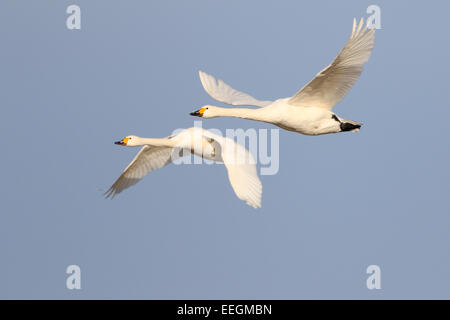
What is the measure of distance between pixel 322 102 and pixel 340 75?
26.4 inches

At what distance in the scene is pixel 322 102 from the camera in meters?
18.1

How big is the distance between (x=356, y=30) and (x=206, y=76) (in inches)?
145

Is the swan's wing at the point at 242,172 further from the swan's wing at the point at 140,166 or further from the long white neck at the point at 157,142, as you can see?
the swan's wing at the point at 140,166

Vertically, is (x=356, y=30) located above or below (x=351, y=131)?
above

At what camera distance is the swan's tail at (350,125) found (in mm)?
18250

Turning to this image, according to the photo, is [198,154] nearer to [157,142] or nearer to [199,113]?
[199,113]

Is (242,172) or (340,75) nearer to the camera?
(242,172)

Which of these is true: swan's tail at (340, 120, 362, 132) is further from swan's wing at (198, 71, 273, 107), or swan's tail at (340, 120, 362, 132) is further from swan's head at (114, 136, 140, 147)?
swan's head at (114, 136, 140, 147)

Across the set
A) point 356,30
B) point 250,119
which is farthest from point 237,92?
point 356,30

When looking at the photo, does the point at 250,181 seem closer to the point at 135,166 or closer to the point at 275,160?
the point at 275,160

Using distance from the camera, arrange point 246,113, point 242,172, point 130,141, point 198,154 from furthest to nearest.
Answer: point 130,141 → point 198,154 → point 246,113 → point 242,172

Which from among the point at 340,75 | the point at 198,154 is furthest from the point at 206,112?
the point at 340,75

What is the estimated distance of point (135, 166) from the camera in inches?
799

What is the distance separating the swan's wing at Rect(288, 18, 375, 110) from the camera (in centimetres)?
1712
